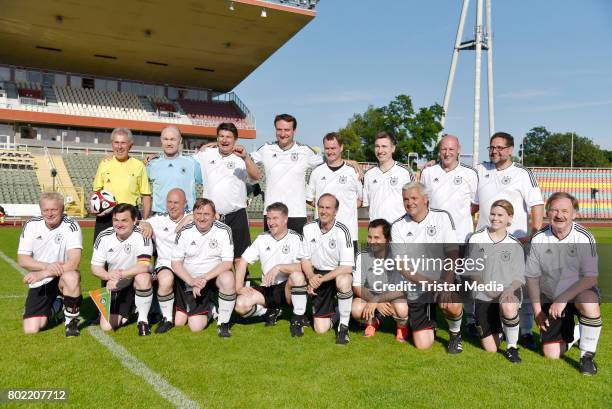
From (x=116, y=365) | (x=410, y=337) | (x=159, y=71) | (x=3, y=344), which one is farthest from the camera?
(x=159, y=71)

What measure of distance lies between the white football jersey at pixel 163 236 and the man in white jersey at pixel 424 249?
228 centimetres

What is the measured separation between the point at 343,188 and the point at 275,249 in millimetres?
1017

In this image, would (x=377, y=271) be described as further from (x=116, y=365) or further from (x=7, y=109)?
(x=7, y=109)

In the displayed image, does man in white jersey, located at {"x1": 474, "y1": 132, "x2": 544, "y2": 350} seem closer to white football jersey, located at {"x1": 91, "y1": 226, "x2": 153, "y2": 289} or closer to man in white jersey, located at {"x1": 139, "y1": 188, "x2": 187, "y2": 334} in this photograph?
man in white jersey, located at {"x1": 139, "y1": 188, "x2": 187, "y2": 334}

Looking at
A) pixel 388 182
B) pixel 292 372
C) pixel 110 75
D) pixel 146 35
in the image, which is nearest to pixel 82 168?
pixel 146 35

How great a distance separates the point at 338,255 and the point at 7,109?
3183cm

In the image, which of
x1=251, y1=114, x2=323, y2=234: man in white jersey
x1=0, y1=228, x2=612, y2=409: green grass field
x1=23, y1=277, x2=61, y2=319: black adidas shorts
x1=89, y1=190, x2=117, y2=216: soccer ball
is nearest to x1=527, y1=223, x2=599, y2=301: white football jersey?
x1=0, y1=228, x2=612, y2=409: green grass field

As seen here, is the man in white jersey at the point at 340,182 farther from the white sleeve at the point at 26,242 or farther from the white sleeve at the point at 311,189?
the white sleeve at the point at 26,242

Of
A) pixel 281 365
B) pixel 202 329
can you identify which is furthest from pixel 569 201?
pixel 202 329

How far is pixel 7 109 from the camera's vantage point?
30531 mm

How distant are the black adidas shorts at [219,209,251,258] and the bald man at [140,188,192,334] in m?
0.66

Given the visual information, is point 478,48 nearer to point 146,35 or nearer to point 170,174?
point 146,35

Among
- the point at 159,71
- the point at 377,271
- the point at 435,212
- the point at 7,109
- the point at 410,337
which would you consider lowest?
the point at 410,337

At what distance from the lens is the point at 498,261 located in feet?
14.5
